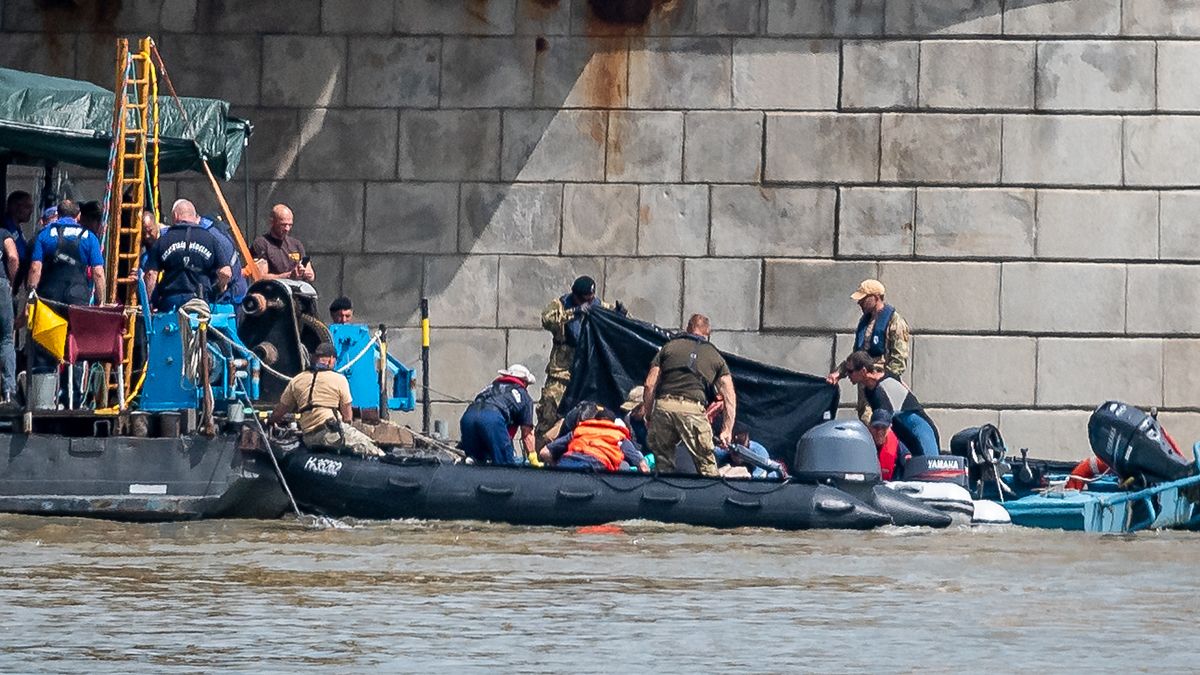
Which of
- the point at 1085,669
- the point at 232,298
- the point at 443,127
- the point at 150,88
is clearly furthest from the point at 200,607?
the point at 443,127

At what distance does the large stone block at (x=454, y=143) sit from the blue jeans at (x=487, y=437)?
2.99 metres

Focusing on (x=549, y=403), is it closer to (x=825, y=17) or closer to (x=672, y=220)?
(x=672, y=220)

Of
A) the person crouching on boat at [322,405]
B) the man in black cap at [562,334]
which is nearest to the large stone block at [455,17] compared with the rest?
the man in black cap at [562,334]

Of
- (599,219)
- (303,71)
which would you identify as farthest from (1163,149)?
(303,71)

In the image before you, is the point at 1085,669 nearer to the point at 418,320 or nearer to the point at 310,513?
the point at 310,513

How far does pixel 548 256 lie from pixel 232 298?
339 cm

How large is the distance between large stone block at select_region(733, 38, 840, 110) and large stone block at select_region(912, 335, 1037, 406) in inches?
84.7

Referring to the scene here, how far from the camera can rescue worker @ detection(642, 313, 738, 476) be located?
55.3 ft

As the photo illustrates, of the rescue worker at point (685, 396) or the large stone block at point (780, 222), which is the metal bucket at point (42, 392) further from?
the large stone block at point (780, 222)

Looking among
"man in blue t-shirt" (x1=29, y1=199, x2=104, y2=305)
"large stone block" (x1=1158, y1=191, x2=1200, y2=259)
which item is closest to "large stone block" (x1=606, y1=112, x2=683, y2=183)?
"large stone block" (x1=1158, y1=191, x2=1200, y2=259)

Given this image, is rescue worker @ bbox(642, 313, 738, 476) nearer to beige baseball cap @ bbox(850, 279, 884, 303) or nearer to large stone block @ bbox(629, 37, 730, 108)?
beige baseball cap @ bbox(850, 279, 884, 303)

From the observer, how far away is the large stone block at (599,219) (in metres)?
19.4

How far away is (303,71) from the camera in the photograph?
19547 mm

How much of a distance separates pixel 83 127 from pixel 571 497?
14.4 feet
